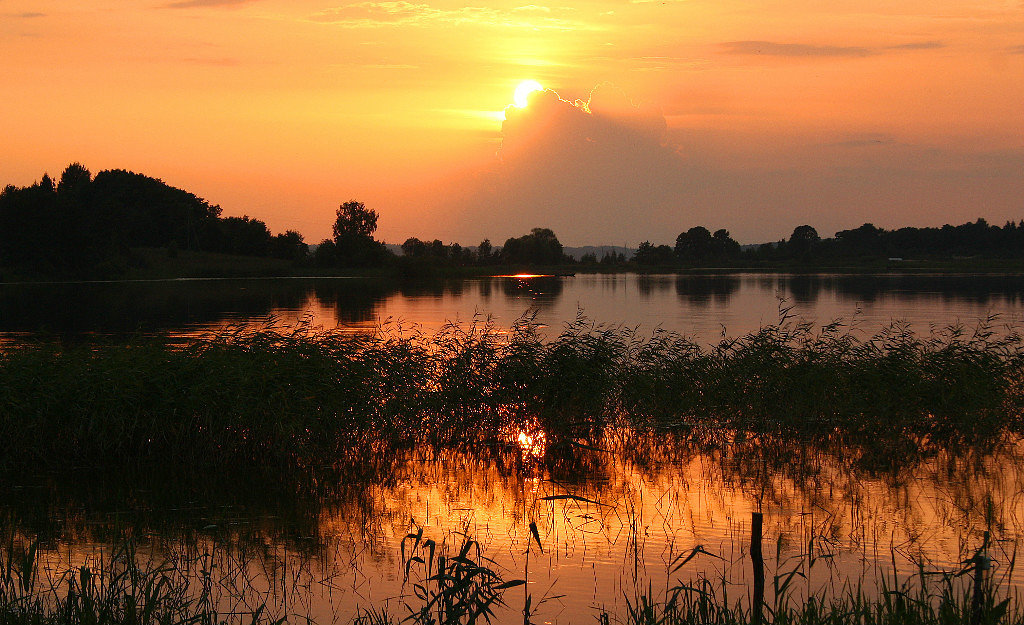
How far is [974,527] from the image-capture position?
47.7 ft

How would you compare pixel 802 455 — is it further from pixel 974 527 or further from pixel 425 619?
pixel 425 619

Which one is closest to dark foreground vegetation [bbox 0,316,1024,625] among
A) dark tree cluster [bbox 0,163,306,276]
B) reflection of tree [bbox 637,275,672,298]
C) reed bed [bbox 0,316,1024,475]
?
reed bed [bbox 0,316,1024,475]

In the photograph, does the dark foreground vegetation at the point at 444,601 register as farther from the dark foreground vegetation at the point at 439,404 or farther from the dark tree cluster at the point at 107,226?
the dark tree cluster at the point at 107,226

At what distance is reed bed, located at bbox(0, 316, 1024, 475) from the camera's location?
18031 mm

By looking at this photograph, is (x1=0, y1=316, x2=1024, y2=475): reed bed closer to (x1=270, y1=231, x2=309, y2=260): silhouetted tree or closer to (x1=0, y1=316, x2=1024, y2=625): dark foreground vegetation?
(x1=0, y1=316, x2=1024, y2=625): dark foreground vegetation

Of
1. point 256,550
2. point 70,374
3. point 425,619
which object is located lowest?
point 256,550

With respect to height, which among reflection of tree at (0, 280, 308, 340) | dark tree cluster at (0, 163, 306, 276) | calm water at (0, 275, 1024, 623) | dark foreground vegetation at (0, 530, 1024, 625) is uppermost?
dark tree cluster at (0, 163, 306, 276)

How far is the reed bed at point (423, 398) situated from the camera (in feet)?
59.2

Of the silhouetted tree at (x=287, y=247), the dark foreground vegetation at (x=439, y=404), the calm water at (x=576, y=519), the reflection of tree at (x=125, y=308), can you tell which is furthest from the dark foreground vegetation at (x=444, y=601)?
the silhouetted tree at (x=287, y=247)

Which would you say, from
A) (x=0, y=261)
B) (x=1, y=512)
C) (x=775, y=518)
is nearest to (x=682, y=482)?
(x=775, y=518)

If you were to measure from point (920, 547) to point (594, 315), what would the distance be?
56.0 meters

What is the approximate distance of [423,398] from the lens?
2025 cm

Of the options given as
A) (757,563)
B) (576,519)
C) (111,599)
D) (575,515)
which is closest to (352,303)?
(575,515)

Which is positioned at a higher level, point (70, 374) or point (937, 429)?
point (70, 374)
